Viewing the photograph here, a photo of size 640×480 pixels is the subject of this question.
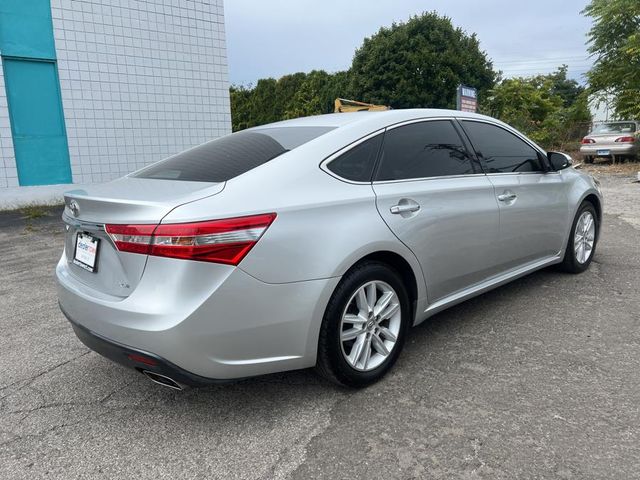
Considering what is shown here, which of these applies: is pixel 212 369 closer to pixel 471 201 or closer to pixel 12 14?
pixel 471 201

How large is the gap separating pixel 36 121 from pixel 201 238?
889 centimetres

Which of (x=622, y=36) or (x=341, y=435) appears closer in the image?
(x=341, y=435)

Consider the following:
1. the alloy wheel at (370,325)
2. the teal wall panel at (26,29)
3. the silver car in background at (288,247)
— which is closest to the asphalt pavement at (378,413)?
the alloy wheel at (370,325)

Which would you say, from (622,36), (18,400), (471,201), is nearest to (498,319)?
(471,201)

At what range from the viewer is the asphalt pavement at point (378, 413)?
2.12 meters

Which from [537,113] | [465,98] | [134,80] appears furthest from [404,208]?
[537,113]

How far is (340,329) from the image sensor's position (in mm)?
2500

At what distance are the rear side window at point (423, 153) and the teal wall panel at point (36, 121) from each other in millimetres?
8521

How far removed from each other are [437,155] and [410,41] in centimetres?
2695

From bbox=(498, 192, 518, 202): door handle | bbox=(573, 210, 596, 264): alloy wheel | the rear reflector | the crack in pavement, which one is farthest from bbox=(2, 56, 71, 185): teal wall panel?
bbox=(573, 210, 596, 264): alloy wheel

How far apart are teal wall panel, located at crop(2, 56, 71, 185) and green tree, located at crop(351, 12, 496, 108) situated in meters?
20.6

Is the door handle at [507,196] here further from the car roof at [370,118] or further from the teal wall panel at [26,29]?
the teal wall panel at [26,29]

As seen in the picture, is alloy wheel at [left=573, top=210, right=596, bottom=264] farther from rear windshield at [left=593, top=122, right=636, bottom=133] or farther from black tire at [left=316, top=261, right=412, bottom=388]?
rear windshield at [left=593, top=122, right=636, bottom=133]

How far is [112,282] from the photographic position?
2.34 meters
